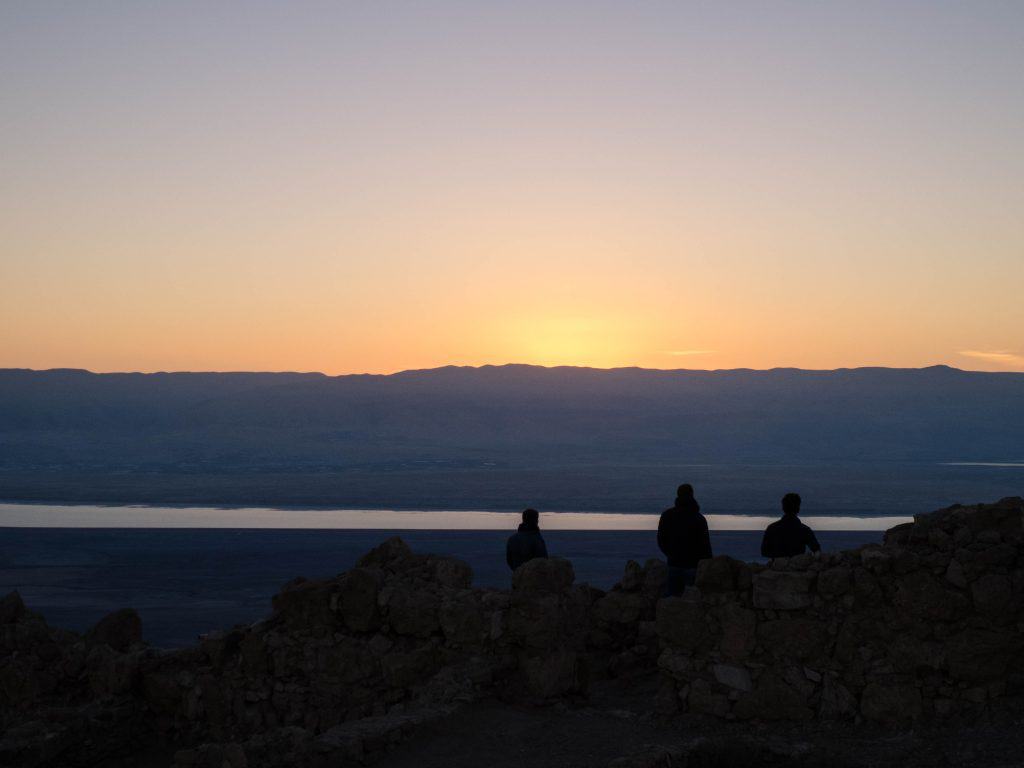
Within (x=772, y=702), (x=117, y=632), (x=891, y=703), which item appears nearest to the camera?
(x=891, y=703)

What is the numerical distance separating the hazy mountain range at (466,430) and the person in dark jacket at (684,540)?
27351mm

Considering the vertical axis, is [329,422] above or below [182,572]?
above

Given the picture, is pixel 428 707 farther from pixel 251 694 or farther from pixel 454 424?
pixel 454 424

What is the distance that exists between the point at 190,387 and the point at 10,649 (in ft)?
464

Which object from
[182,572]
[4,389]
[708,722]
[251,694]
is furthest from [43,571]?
[4,389]

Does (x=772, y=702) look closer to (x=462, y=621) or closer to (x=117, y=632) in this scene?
(x=462, y=621)

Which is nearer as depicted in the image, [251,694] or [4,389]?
[251,694]

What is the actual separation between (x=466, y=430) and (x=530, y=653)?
343ft

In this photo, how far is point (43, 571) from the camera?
20.2m

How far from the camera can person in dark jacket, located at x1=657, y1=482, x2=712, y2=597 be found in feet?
28.5

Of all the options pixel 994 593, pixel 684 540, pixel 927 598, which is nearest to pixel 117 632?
pixel 684 540

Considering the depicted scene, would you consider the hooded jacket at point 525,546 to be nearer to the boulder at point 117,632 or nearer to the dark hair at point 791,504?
the dark hair at point 791,504

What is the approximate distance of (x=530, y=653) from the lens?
8484mm

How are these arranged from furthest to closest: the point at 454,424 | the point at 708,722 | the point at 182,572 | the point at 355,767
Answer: the point at 454,424, the point at 182,572, the point at 708,722, the point at 355,767
